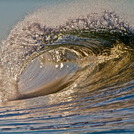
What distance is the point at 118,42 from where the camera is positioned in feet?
5.46

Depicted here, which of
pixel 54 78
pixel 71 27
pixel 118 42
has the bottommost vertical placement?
pixel 54 78

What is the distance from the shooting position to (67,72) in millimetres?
1643

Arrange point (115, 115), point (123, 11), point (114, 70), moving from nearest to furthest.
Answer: point (115, 115) < point (123, 11) < point (114, 70)

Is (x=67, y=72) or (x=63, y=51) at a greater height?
(x=63, y=51)

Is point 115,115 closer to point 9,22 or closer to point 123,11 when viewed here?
point 123,11

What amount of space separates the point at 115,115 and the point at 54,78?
1.38 feet

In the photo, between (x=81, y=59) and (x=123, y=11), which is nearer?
(x=123, y=11)

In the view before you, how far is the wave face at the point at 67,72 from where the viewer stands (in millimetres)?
1495

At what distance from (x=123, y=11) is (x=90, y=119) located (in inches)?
24.3

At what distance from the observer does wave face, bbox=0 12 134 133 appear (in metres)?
1.50

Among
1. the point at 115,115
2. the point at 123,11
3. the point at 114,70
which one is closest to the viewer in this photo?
the point at 115,115

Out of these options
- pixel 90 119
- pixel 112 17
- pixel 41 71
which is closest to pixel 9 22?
pixel 41 71

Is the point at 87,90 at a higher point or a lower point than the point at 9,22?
lower

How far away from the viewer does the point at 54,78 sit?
1.63m
